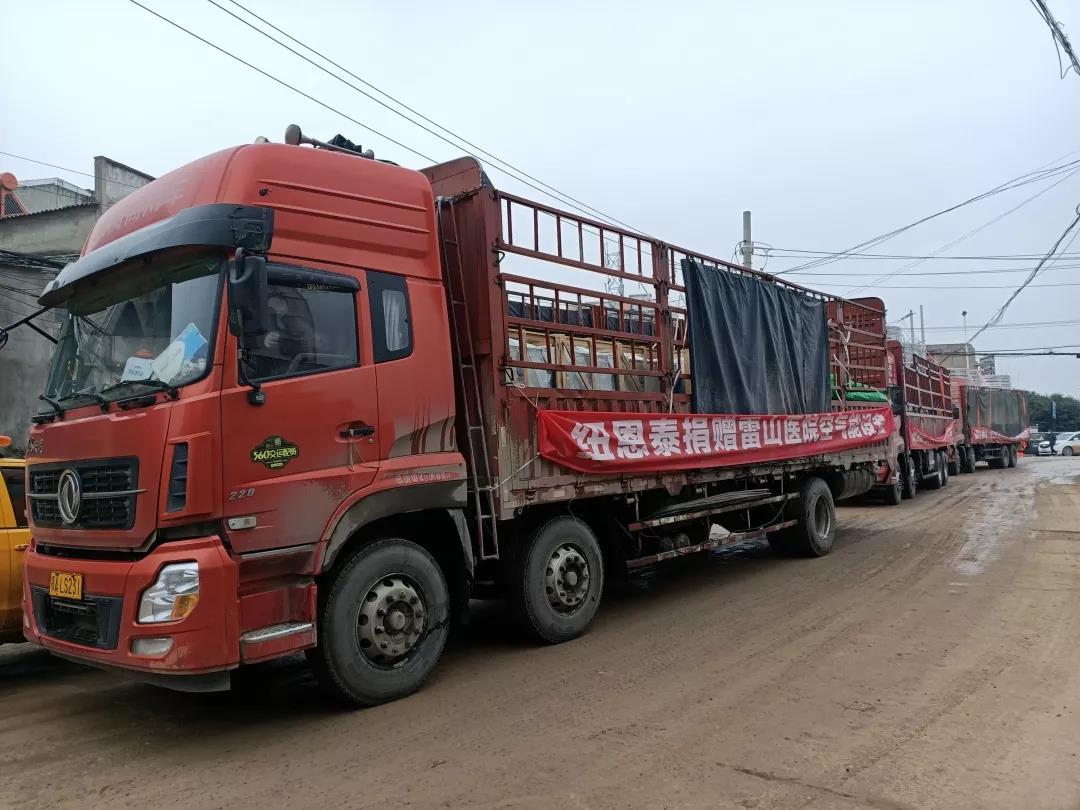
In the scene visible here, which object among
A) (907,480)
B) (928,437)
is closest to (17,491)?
(907,480)

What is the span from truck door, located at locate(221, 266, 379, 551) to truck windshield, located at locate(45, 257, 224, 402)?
9.0 inches

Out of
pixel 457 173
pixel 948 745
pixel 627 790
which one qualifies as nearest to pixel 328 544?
pixel 627 790

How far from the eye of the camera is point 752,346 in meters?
8.08

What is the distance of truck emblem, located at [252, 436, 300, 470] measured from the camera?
3.87 meters

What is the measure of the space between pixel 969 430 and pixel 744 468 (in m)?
20.6

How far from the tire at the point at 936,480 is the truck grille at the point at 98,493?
19.5 m

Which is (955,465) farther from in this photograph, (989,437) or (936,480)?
(936,480)

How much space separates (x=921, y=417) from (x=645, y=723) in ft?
53.0

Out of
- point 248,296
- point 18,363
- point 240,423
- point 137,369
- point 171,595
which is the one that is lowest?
point 171,595

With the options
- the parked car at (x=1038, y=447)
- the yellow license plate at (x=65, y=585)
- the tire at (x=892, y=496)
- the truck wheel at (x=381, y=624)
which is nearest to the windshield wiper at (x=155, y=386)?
the yellow license plate at (x=65, y=585)

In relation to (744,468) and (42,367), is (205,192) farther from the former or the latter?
(42,367)

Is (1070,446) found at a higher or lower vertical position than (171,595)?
lower

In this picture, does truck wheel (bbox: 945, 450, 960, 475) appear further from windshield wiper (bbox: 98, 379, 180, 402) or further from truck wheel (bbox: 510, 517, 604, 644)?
windshield wiper (bbox: 98, 379, 180, 402)

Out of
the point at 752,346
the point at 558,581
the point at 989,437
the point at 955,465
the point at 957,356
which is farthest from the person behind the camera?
the point at 957,356
